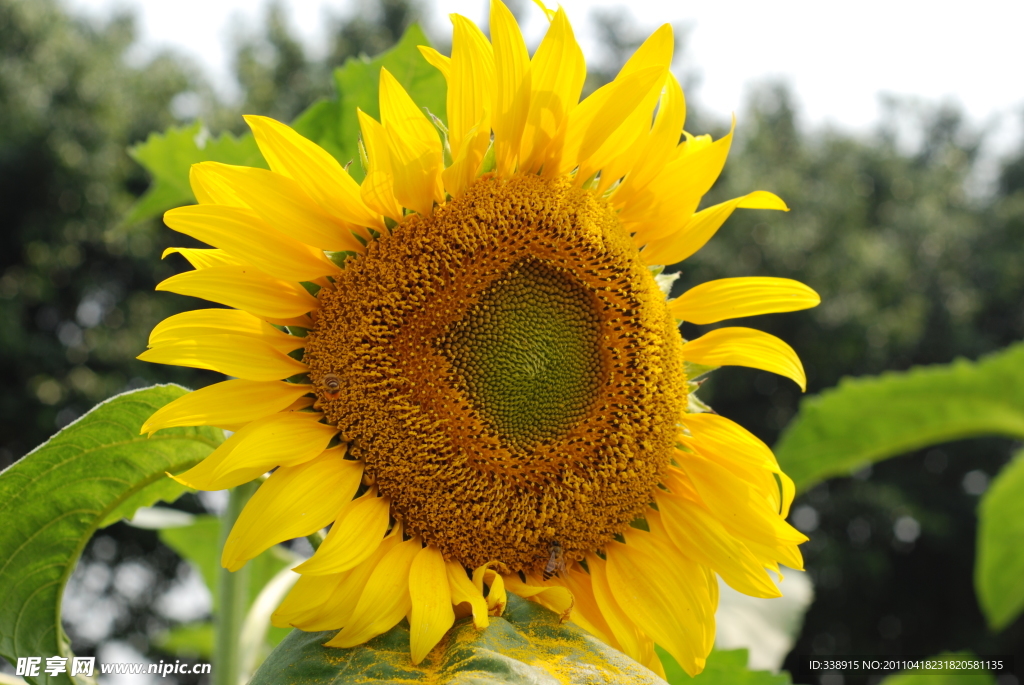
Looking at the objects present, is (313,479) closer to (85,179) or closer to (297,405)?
(297,405)

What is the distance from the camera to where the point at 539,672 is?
946 millimetres

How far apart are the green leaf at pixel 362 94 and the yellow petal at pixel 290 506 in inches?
25.6

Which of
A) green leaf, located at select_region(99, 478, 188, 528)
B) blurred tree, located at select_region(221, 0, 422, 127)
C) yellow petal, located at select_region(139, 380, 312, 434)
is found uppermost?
blurred tree, located at select_region(221, 0, 422, 127)

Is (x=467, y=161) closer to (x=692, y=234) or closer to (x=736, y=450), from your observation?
(x=692, y=234)

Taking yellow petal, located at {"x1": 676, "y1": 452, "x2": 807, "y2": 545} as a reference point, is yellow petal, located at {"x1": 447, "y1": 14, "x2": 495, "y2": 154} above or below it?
above

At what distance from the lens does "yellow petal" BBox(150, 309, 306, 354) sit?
112cm

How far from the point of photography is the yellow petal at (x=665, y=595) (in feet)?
4.27

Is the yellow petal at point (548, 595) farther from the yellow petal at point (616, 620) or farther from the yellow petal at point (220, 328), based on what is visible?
the yellow petal at point (220, 328)

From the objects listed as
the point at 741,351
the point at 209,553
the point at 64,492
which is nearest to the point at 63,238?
the point at 209,553

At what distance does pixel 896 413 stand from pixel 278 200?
2098 millimetres

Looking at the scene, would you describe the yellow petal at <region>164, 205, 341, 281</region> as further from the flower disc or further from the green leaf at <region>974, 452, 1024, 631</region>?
the green leaf at <region>974, 452, 1024, 631</region>

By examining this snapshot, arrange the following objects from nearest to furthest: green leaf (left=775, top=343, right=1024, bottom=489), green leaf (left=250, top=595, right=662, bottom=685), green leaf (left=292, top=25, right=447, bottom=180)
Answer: green leaf (left=250, top=595, right=662, bottom=685), green leaf (left=292, top=25, right=447, bottom=180), green leaf (left=775, top=343, right=1024, bottom=489)

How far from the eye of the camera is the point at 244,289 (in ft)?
3.80

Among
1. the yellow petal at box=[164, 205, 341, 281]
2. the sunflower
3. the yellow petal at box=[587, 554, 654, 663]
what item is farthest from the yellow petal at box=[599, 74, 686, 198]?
the yellow petal at box=[587, 554, 654, 663]
